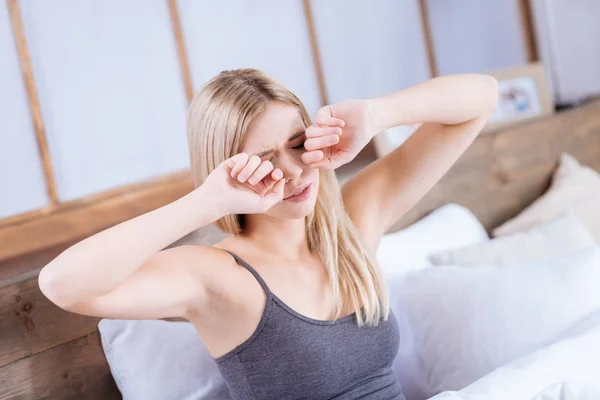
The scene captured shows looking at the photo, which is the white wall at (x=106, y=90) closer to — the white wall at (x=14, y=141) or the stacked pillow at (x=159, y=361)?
the white wall at (x=14, y=141)

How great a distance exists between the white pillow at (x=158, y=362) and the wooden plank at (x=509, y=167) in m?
0.87

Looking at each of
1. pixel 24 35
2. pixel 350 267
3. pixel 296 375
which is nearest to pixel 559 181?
pixel 350 267

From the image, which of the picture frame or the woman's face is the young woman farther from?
the picture frame

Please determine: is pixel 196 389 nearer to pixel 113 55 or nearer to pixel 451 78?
pixel 451 78

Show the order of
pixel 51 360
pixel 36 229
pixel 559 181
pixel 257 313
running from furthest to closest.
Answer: pixel 559 181 → pixel 36 229 → pixel 51 360 → pixel 257 313

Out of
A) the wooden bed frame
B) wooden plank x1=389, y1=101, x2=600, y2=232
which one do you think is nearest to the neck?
the wooden bed frame

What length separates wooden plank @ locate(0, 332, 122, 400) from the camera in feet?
4.69

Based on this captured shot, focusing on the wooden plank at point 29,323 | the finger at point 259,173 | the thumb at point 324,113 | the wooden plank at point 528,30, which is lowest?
Result: the wooden plank at point 29,323

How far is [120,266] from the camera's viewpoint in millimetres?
1074

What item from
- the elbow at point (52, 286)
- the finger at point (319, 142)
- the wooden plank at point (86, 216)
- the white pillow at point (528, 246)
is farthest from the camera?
the white pillow at point (528, 246)

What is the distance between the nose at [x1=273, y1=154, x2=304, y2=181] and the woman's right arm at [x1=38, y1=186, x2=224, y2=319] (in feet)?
0.57

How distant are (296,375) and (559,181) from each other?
1.59m

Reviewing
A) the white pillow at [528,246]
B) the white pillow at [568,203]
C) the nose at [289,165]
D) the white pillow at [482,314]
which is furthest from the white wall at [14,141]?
the white pillow at [568,203]

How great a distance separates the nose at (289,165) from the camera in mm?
1326
